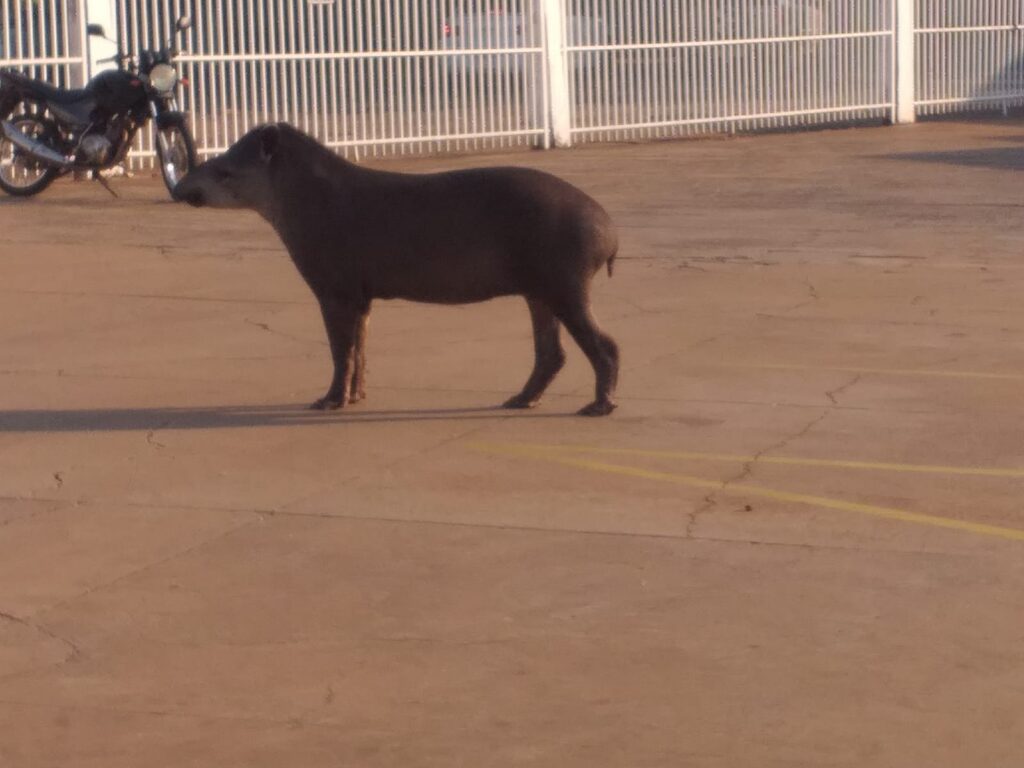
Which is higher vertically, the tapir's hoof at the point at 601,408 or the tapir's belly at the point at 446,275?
the tapir's belly at the point at 446,275

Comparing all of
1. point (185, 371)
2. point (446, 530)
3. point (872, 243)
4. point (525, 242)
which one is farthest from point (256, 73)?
point (446, 530)

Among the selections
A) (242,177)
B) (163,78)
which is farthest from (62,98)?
(242,177)

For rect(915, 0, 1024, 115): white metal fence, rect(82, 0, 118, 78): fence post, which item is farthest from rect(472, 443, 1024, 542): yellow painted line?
rect(915, 0, 1024, 115): white metal fence

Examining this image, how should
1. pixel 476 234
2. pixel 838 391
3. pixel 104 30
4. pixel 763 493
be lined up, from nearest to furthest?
pixel 763 493
pixel 476 234
pixel 838 391
pixel 104 30

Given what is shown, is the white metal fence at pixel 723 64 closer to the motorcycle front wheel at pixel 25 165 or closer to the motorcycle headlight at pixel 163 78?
the motorcycle headlight at pixel 163 78

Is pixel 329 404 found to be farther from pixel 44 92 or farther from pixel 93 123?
pixel 44 92

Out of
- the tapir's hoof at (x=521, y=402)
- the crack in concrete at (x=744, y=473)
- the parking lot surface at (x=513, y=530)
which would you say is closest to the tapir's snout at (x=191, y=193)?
the parking lot surface at (x=513, y=530)

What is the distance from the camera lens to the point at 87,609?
5.89m

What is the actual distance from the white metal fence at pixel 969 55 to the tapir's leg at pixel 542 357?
819 inches

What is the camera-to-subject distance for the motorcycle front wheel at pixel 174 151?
16.8 meters

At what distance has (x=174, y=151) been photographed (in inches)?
668

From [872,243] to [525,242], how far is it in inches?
264

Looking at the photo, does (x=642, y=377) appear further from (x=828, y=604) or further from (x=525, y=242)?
(x=828, y=604)

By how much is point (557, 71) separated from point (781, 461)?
1633cm
